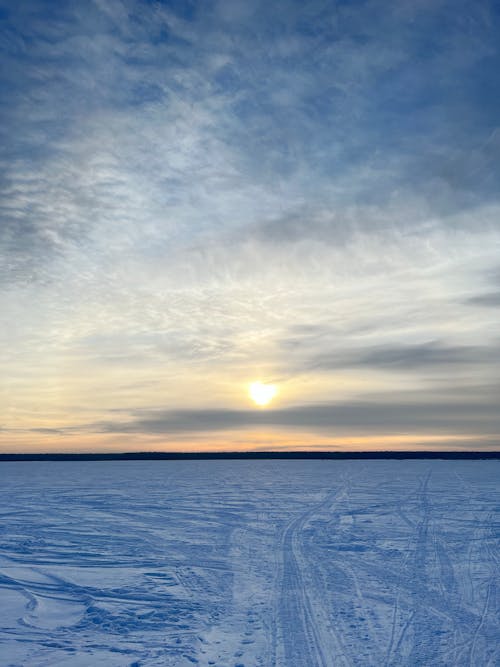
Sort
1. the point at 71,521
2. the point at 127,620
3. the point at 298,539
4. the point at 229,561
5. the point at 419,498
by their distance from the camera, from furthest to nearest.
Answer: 1. the point at 419,498
2. the point at 71,521
3. the point at 298,539
4. the point at 229,561
5. the point at 127,620

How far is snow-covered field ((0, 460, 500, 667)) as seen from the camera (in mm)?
4785

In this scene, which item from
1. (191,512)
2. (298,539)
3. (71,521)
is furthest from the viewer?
(191,512)

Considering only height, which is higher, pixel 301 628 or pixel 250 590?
pixel 301 628

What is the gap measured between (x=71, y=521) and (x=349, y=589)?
8.22m

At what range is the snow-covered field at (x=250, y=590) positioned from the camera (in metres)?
4.79

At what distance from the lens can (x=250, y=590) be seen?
264 inches

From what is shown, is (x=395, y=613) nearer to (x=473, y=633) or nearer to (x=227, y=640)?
(x=473, y=633)

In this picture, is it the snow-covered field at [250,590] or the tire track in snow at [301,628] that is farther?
the snow-covered field at [250,590]

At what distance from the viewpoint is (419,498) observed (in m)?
18.2

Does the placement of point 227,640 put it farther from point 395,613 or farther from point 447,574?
point 447,574

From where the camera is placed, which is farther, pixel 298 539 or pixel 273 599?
pixel 298 539

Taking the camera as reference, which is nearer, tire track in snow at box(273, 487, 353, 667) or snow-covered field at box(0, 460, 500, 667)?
tire track in snow at box(273, 487, 353, 667)

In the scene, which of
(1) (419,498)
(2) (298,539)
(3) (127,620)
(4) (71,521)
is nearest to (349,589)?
(3) (127,620)

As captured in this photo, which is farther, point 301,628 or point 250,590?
point 250,590
